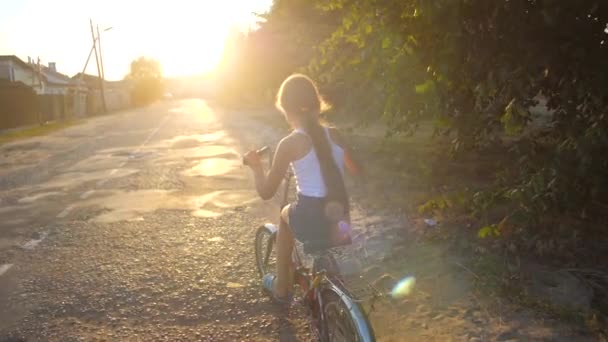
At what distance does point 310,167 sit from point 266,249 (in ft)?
5.89

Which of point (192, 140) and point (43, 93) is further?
point (43, 93)

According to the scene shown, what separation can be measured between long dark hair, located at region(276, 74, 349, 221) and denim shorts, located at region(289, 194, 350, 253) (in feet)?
0.24

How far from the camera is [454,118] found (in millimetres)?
6012

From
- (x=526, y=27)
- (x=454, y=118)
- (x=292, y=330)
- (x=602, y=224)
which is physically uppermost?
(x=526, y=27)

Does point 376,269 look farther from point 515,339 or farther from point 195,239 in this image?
point 195,239

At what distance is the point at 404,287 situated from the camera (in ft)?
16.0

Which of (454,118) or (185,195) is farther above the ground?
(454,118)

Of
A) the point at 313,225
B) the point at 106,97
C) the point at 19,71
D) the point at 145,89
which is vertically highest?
the point at 19,71

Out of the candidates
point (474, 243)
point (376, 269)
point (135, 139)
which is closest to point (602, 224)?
point (474, 243)

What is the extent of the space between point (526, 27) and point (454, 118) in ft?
5.89

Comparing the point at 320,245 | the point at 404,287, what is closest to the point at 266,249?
the point at 404,287

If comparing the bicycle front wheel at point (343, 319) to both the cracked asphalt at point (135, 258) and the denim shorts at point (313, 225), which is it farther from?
the cracked asphalt at point (135, 258)

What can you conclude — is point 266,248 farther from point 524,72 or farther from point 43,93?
point 43,93

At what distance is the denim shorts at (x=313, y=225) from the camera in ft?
10.7
